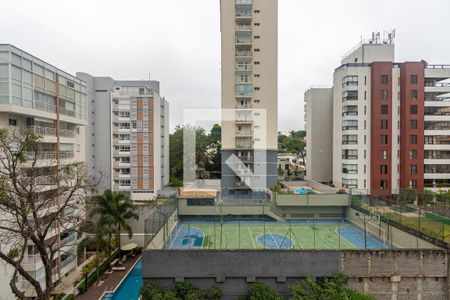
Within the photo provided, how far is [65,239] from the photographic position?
16.5 meters

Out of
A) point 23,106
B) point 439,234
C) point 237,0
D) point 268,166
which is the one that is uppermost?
point 237,0

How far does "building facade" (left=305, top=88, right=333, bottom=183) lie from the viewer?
111ft

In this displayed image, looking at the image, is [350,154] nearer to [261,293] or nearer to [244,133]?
[244,133]

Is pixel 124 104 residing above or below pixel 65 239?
above

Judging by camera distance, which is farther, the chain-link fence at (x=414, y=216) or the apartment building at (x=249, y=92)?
the apartment building at (x=249, y=92)

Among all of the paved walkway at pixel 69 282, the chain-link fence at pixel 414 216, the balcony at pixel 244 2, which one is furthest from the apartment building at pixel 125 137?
the chain-link fence at pixel 414 216

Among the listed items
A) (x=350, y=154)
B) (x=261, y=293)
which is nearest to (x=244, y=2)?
(x=350, y=154)

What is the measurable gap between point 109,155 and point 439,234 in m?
32.6

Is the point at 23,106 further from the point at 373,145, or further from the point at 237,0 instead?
the point at 373,145

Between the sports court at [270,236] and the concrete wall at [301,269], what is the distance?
1.74m

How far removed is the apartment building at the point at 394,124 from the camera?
27.2 metres

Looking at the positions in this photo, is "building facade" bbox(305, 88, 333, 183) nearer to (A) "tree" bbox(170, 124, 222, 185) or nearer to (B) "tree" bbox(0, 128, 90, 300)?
(A) "tree" bbox(170, 124, 222, 185)

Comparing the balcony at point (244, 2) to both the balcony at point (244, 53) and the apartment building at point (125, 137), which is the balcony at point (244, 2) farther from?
the apartment building at point (125, 137)

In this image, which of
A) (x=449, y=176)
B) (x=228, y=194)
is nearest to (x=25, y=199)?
(x=228, y=194)
